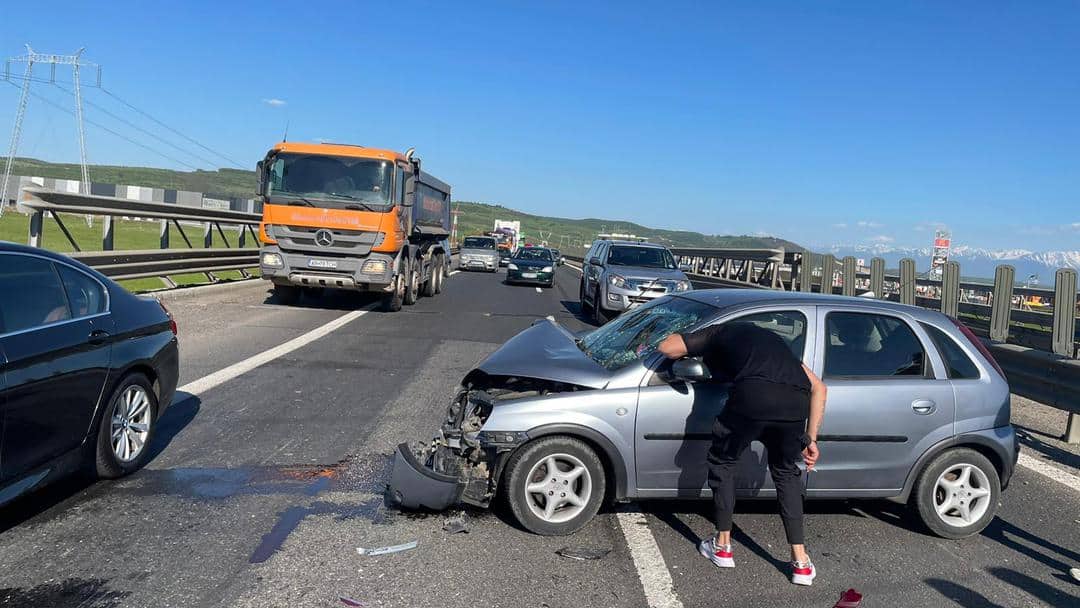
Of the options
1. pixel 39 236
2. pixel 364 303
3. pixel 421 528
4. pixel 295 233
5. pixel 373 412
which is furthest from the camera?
pixel 364 303

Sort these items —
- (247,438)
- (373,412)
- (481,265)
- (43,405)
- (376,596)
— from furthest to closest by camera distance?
1. (481,265)
2. (373,412)
3. (247,438)
4. (43,405)
5. (376,596)

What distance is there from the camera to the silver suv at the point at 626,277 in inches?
620

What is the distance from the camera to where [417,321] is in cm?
1545

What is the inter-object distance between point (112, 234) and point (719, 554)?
13.4 m

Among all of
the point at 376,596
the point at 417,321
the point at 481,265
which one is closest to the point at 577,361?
the point at 376,596

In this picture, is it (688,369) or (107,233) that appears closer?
(688,369)

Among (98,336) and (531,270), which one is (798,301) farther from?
(531,270)

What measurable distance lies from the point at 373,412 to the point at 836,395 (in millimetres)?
4284

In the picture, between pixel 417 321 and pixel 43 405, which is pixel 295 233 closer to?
pixel 417 321

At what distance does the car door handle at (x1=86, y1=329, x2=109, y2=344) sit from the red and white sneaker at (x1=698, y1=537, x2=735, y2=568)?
3855 mm

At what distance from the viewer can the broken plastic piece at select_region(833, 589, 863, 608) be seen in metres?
3.97

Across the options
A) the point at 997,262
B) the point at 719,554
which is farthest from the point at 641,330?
the point at 997,262

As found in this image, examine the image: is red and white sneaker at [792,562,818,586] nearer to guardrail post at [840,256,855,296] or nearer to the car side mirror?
the car side mirror

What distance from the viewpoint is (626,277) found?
15883 mm
